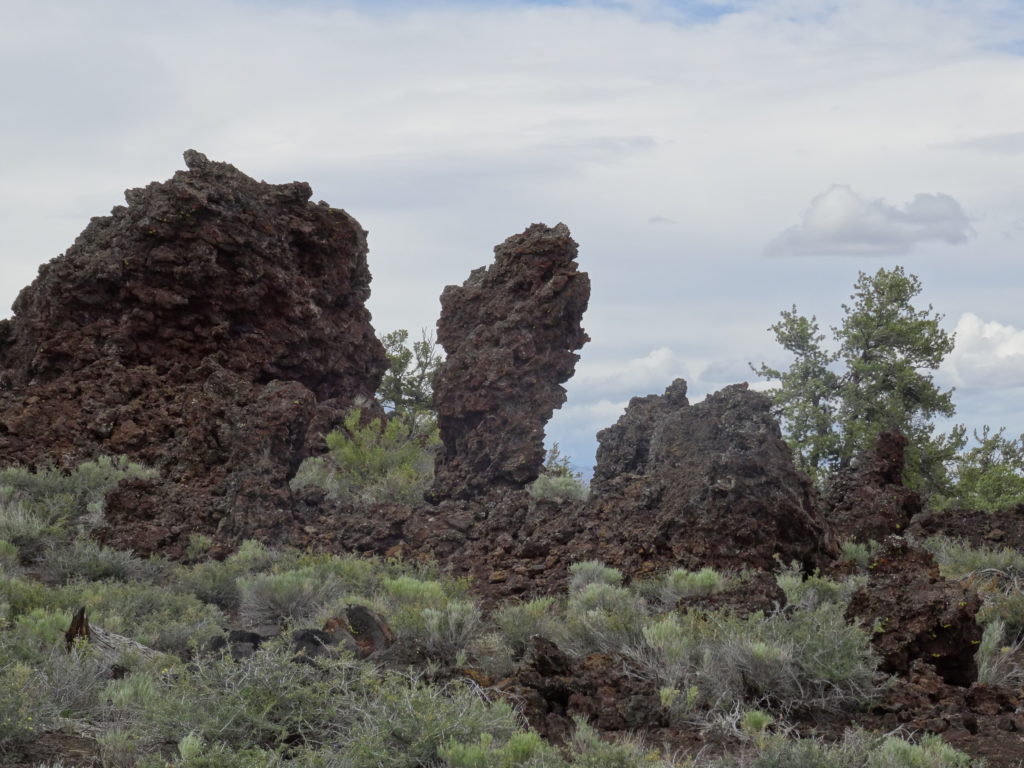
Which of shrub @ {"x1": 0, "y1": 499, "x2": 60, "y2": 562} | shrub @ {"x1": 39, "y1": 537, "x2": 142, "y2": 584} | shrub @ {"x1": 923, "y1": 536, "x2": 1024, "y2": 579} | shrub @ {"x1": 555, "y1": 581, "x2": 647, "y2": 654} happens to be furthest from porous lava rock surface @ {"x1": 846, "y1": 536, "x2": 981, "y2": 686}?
shrub @ {"x1": 0, "y1": 499, "x2": 60, "y2": 562}

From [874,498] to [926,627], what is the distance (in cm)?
499

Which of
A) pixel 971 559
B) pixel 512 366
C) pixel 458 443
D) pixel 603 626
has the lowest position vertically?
pixel 603 626

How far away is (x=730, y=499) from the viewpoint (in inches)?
384

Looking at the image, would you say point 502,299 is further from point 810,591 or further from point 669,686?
point 669,686

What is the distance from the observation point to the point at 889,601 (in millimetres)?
7148

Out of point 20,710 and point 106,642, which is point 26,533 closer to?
point 106,642

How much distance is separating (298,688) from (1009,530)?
26.9 ft

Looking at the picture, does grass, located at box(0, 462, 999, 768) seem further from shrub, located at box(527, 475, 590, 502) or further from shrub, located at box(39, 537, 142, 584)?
shrub, located at box(527, 475, 590, 502)

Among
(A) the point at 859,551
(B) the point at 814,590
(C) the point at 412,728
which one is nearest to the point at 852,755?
(C) the point at 412,728

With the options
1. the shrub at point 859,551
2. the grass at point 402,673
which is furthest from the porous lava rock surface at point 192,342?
the shrub at point 859,551

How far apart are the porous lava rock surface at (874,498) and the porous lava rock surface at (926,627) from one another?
374 cm

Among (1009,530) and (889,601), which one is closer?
(889,601)

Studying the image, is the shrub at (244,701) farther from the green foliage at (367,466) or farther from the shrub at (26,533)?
the green foliage at (367,466)

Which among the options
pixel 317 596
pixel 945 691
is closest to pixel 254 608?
pixel 317 596
